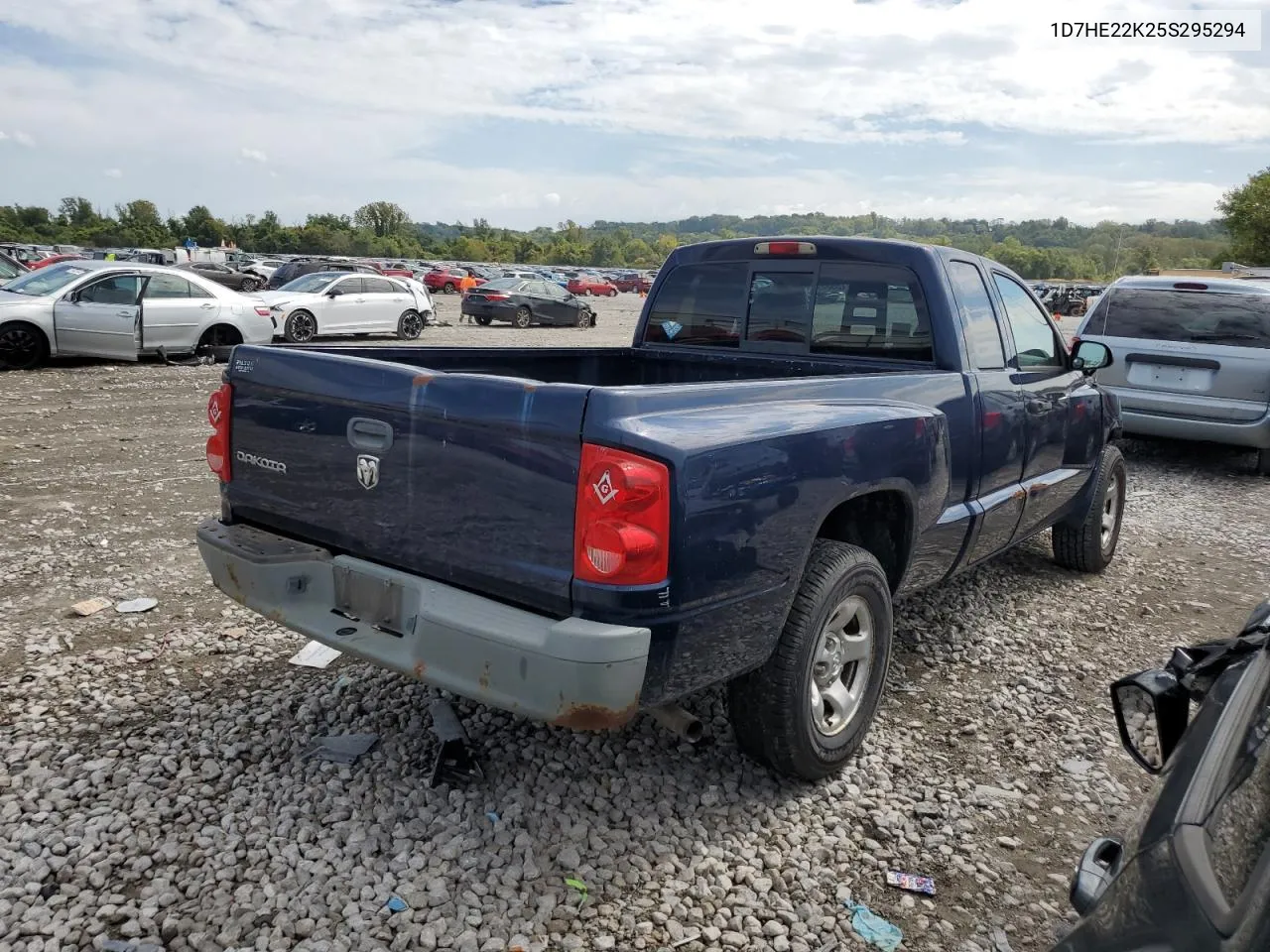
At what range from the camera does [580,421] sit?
8.18 ft

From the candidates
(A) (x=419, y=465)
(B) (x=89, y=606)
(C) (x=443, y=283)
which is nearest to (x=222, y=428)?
(A) (x=419, y=465)

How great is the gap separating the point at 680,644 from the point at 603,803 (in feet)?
3.00

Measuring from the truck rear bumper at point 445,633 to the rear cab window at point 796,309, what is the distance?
7.75ft

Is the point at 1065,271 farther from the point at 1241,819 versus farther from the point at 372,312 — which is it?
the point at 1241,819

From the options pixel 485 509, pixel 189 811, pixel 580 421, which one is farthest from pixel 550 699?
pixel 189 811

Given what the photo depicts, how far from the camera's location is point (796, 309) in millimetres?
4527

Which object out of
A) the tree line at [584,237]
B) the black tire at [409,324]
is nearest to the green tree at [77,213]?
the tree line at [584,237]

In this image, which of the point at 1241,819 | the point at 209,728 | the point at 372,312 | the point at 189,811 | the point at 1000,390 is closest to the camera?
the point at 1241,819

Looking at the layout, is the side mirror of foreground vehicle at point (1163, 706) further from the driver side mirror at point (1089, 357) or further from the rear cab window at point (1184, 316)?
the rear cab window at point (1184, 316)

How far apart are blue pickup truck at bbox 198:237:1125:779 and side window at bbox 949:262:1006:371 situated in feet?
0.06

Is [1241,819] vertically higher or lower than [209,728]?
higher

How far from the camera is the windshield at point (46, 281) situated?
12.6 meters

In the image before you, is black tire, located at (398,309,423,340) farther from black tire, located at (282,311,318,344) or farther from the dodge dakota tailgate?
the dodge dakota tailgate

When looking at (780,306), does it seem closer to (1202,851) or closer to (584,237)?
(1202,851)
